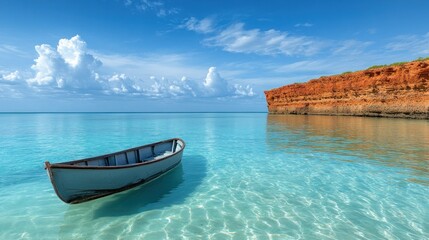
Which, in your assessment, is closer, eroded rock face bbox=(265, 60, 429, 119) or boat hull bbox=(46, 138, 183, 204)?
boat hull bbox=(46, 138, 183, 204)

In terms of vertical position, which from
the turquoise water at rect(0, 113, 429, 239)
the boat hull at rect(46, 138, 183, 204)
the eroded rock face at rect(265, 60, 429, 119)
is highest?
the eroded rock face at rect(265, 60, 429, 119)

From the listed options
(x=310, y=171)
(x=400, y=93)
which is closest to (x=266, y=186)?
(x=310, y=171)

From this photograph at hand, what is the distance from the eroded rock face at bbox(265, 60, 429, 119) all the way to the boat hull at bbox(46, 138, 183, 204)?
184 feet

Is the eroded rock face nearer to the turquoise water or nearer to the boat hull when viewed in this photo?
the turquoise water

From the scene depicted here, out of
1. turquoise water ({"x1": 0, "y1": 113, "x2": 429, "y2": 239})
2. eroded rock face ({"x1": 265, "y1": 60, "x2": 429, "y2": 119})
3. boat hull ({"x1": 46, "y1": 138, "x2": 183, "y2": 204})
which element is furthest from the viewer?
eroded rock face ({"x1": 265, "y1": 60, "x2": 429, "y2": 119})

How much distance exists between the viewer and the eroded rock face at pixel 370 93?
46750 millimetres

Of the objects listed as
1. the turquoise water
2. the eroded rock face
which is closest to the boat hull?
the turquoise water

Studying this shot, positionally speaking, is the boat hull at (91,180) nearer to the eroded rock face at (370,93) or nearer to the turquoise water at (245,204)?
the turquoise water at (245,204)

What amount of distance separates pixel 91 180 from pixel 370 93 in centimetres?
6396

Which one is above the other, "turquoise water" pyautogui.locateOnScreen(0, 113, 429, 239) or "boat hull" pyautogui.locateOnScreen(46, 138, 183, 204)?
"boat hull" pyautogui.locateOnScreen(46, 138, 183, 204)

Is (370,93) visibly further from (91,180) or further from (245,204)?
(91,180)

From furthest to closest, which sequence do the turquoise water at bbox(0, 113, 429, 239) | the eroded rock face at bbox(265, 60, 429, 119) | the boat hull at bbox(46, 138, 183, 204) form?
1. the eroded rock face at bbox(265, 60, 429, 119)
2. the boat hull at bbox(46, 138, 183, 204)
3. the turquoise water at bbox(0, 113, 429, 239)

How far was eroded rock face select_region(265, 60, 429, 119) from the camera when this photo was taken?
46750 mm

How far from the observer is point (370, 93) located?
55.9 metres
